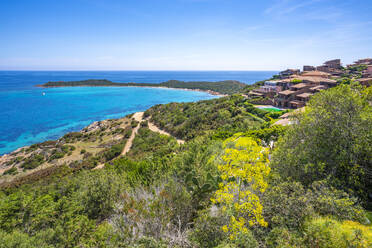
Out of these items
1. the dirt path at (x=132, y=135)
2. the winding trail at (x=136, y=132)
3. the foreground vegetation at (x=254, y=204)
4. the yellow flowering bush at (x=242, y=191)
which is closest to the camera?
the foreground vegetation at (x=254, y=204)

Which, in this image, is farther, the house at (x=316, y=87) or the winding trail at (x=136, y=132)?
the house at (x=316, y=87)

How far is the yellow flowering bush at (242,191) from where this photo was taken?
251 inches

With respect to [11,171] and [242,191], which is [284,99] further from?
[11,171]

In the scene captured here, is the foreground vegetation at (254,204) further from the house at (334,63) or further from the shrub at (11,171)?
the house at (334,63)

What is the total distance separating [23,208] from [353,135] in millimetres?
15486

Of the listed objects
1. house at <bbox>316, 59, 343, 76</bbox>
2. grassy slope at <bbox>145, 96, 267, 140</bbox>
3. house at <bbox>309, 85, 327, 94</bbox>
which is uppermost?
house at <bbox>316, 59, 343, 76</bbox>

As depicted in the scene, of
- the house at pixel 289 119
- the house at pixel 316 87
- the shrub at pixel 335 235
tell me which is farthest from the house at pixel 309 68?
the shrub at pixel 335 235

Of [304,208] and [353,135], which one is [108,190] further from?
[353,135]

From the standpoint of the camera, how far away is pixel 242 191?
23.9 ft

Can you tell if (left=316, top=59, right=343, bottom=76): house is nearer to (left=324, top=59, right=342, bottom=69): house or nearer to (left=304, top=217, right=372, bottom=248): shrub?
(left=324, top=59, right=342, bottom=69): house

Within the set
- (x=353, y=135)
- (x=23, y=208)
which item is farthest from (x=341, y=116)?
(x=23, y=208)

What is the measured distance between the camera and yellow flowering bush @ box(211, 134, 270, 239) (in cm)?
636

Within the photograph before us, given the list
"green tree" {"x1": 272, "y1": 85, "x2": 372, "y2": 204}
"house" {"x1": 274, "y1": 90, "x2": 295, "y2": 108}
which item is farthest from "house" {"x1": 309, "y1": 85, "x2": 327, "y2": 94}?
"green tree" {"x1": 272, "y1": 85, "x2": 372, "y2": 204}

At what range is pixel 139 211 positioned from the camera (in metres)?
7.89
